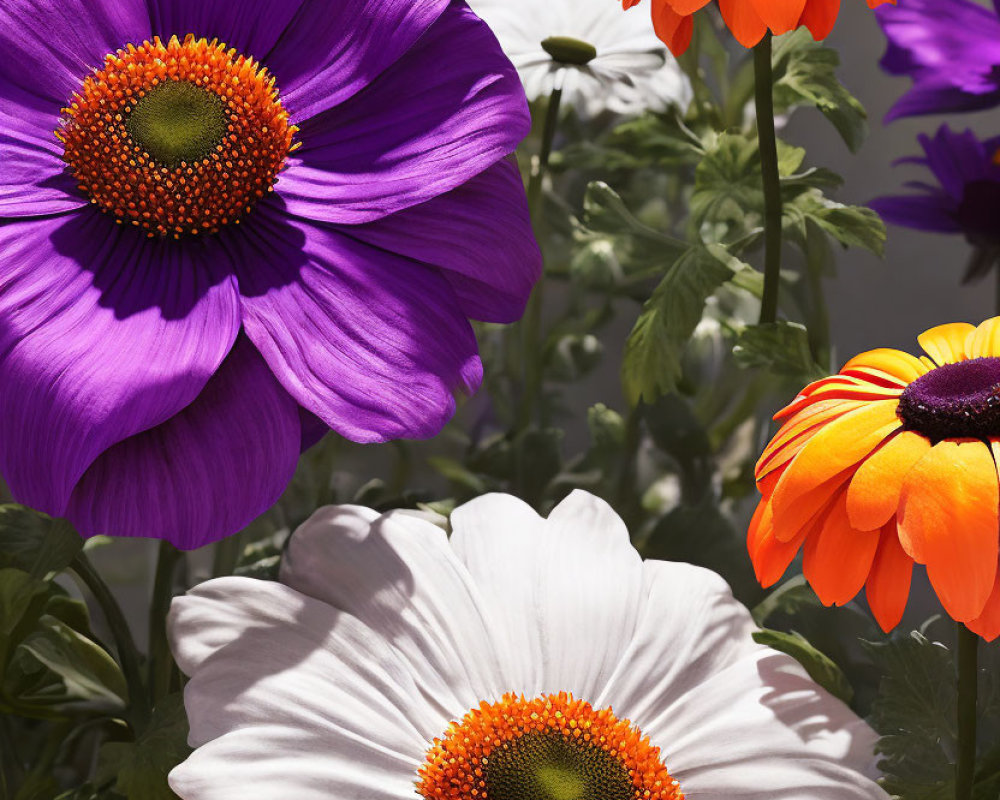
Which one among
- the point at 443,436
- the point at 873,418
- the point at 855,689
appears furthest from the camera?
the point at 443,436

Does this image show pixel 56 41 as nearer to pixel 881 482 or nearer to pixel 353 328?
pixel 353 328

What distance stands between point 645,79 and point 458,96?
0.37ft

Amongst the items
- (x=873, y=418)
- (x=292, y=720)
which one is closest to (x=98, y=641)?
(x=292, y=720)

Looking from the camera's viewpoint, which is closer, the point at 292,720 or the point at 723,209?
the point at 292,720

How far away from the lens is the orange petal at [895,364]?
35 centimetres

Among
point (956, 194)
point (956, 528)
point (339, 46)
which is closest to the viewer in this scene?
point (956, 528)

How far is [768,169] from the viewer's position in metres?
0.39

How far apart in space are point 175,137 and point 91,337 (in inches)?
2.5

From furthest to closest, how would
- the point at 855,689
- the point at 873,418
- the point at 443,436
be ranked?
the point at 443,436
the point at 855,689
the point at 873,418

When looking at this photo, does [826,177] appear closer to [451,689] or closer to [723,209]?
[723,209]

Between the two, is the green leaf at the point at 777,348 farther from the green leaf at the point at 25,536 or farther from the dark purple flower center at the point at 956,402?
the green leaf at the point at 25,536

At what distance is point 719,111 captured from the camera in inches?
20.0

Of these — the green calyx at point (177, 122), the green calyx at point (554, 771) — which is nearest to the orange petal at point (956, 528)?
the green calyx at point (554, 771)

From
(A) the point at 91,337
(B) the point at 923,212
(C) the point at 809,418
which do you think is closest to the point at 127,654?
(A) the point at 91,337
